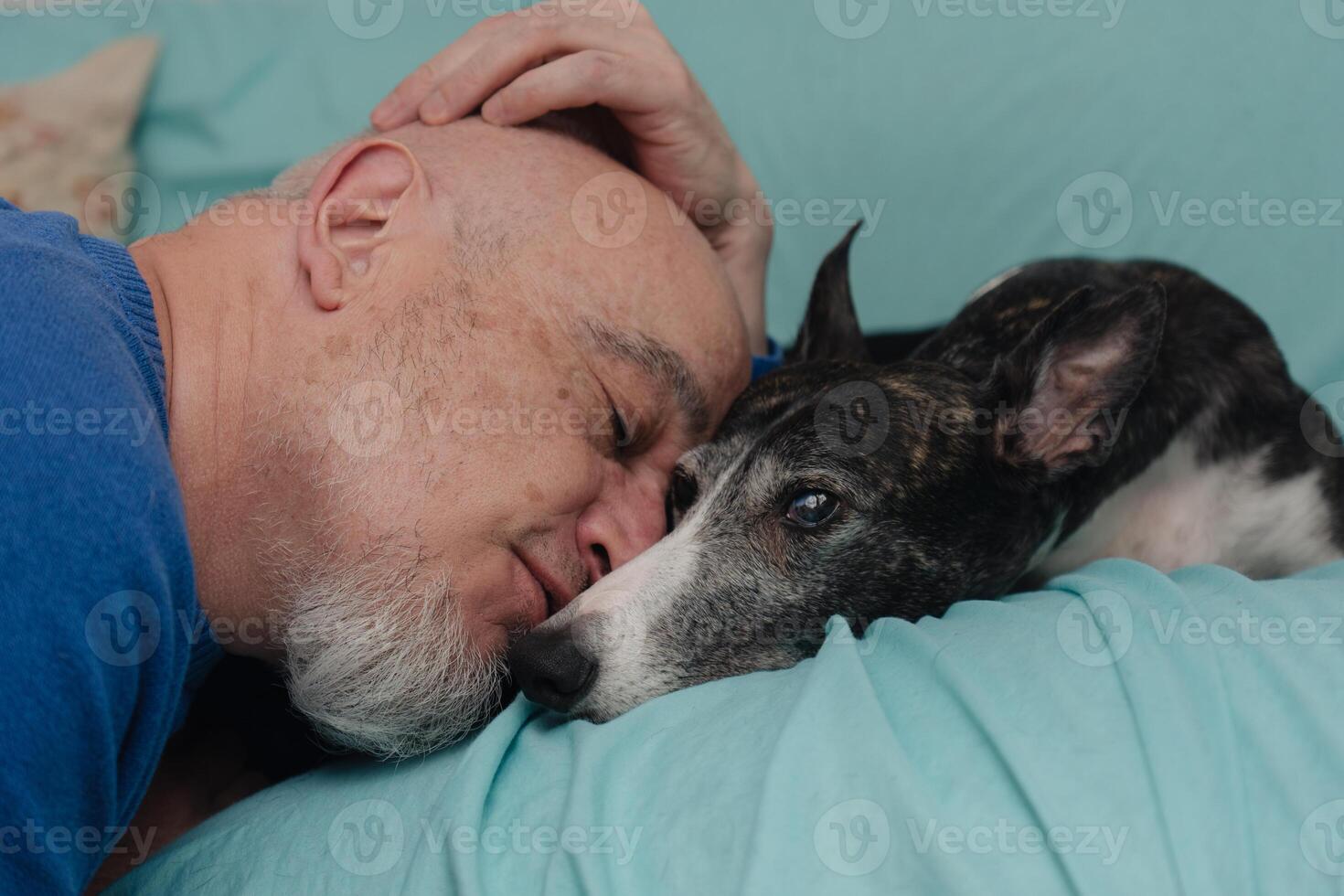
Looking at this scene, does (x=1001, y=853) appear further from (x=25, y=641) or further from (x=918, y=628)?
(x=25, y=641)

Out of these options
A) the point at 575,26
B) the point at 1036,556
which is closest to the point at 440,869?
the point at 1036,556

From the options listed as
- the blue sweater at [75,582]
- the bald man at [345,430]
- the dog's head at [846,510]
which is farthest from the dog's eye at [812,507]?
the blue sweater at [75,582]

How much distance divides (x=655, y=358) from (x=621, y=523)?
1.04 ft

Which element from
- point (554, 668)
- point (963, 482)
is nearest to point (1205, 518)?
point (963, 482)

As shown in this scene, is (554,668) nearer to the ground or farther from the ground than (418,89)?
nearer to the ground

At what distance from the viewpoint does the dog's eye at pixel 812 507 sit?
1969 mm

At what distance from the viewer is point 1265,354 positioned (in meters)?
2.42

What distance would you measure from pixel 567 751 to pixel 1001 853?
2.07 ft

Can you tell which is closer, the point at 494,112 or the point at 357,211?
the point at 357,211

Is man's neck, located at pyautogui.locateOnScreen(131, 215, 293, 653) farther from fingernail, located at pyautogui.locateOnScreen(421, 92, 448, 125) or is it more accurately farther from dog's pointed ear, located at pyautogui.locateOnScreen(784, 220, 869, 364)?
dog's pointed ear, located at pyautogui.locateOnScreen(784, 220, 869, 364)

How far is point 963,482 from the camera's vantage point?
203 cm

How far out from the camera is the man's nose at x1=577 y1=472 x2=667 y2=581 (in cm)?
208

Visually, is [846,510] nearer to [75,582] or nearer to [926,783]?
[926,783]

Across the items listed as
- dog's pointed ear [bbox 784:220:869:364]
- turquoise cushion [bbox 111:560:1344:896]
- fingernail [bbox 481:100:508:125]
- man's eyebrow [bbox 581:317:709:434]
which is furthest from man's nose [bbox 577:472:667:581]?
fingernail [bbox 481:100:508:125]
